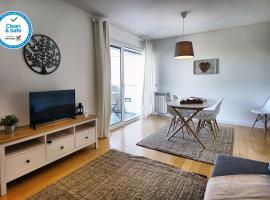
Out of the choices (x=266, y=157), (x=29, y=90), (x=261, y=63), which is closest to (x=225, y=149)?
(x=266, y=157)

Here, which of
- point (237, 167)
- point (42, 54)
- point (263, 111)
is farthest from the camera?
point (263, 111)

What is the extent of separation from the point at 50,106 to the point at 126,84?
2683 millimetres

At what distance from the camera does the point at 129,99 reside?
5277 millimetres

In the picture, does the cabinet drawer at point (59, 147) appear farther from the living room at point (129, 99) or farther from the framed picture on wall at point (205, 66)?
the framed picture on wall at point (205, 66)

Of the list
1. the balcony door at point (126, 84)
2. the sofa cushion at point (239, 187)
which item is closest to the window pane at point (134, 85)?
the balcony door at point (126, 84)

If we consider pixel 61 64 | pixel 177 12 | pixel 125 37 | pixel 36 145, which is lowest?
pixel 36 145

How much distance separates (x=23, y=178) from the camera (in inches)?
85.4

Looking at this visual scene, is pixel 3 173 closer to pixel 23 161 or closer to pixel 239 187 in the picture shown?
pixel 23 161

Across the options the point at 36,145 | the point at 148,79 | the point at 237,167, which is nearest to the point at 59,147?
the point at 36,145

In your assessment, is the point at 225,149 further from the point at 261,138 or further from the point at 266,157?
the point at 261,138

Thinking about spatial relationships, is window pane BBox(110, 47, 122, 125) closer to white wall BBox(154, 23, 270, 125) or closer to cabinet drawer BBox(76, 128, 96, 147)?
cabinet drawer BBox(76, 128, 96, 147)

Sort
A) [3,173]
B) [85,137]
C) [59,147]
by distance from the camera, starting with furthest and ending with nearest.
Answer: [85,137], [59,147], [3,173]

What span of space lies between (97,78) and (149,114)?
266cm

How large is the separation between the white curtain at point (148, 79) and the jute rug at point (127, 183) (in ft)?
9.77
